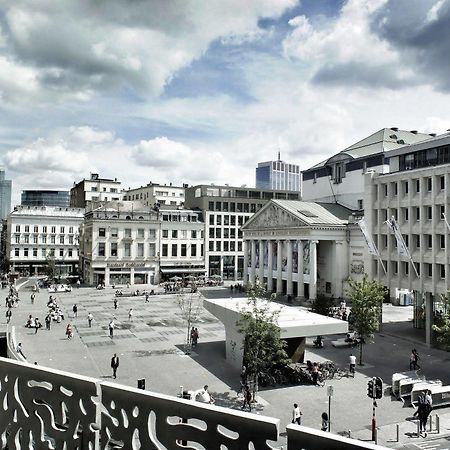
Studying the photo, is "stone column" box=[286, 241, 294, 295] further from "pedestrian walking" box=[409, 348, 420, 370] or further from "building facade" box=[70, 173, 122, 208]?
"building facade" box=[70, 173, 122, 208]

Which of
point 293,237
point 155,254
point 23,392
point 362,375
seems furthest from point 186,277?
point 23,392

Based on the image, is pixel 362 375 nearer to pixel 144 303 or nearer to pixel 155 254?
pixel 144 303

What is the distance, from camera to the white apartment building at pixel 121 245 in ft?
275

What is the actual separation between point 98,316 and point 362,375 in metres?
31.7

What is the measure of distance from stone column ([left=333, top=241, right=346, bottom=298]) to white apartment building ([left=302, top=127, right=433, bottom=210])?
32.6 feet

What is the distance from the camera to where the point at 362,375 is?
29.8 metres

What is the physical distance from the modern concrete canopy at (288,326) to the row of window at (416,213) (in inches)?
648

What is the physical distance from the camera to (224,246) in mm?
101438

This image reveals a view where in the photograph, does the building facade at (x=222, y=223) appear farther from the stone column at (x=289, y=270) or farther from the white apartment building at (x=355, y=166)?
the stone column at (x=289, y=270)

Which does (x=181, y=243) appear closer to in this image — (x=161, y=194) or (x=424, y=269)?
(x=161, y=194)

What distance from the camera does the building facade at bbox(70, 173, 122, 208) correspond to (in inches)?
5128

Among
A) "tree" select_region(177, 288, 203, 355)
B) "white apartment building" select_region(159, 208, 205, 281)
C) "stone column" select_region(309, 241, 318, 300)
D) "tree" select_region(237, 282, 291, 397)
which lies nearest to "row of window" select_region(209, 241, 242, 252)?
"white apartment building" select_region(159, 208, 205, 281)

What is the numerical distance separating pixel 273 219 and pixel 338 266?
14.1 meters

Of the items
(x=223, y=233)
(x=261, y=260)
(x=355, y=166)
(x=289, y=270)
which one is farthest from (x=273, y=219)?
(x=223, y=233)
